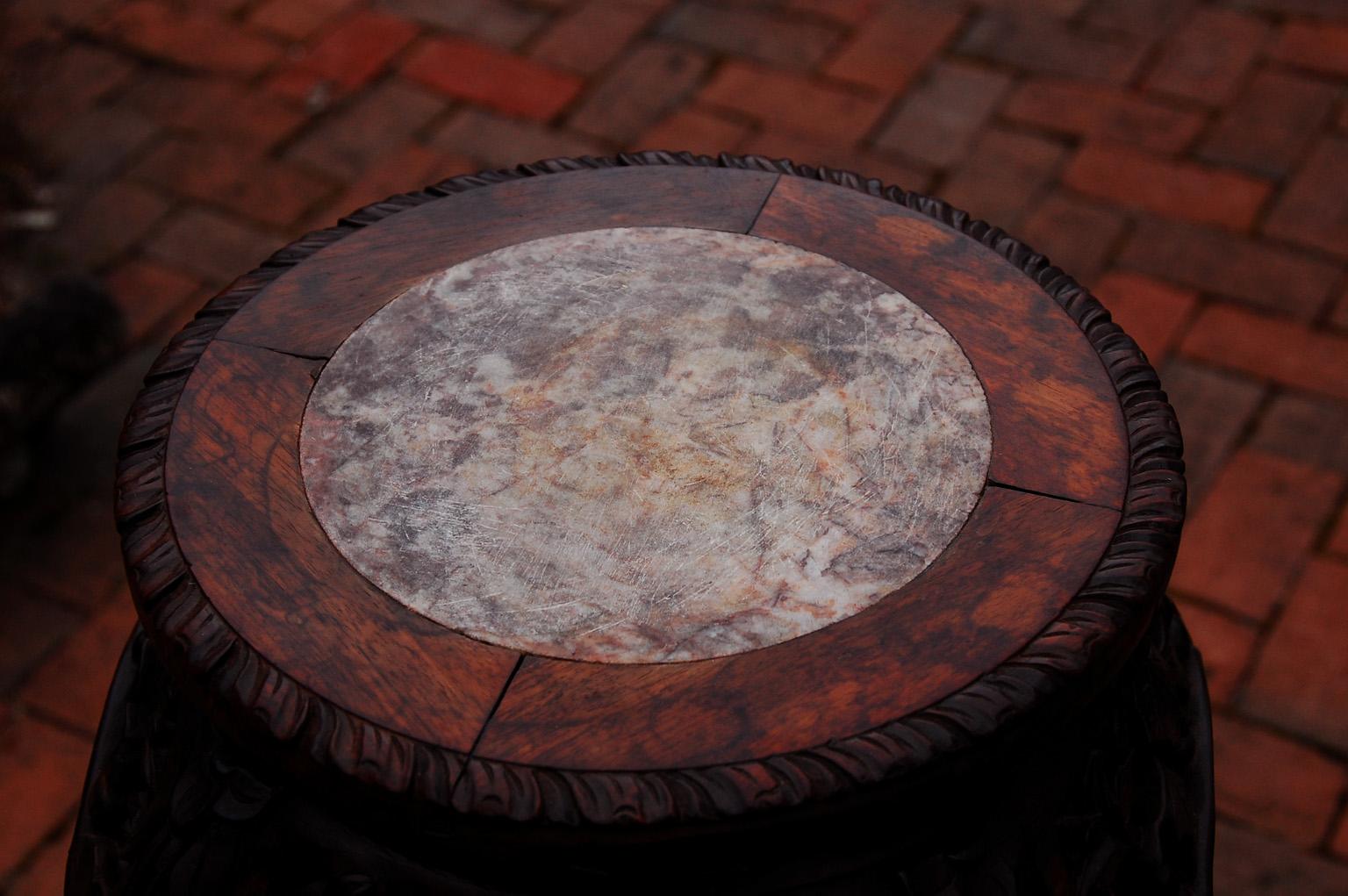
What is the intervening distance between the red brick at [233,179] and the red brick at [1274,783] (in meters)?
1.85

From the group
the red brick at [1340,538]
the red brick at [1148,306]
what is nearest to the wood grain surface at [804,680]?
the red brick at [1340,538]

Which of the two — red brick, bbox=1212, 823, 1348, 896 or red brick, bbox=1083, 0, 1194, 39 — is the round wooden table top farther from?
red brick, bbox=1083, 0, 1194, 39

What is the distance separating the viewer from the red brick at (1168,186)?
2.56m

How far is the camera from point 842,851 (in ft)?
3.17

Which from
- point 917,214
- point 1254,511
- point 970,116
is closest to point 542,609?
point 917,214

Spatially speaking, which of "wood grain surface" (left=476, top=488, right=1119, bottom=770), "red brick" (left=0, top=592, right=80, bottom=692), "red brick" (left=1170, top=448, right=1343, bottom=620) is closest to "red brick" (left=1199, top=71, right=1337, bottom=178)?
"red brick" (left=1170, top=448, right=1343, bottom=620)

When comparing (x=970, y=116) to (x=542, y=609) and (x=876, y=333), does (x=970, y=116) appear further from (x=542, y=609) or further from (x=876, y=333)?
(x=542, y=609)

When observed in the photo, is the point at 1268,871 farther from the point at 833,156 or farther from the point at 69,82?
the point at 69,82

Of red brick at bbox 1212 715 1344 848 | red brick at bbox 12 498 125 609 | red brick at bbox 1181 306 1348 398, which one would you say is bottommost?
red brick at bbox 12 498 125 609

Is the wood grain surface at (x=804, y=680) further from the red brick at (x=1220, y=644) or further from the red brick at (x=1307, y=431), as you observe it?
the red brick at (x=1307, y=431)

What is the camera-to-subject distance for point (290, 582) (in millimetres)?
998

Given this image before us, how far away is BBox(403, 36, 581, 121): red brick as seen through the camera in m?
2.86

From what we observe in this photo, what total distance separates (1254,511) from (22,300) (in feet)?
6.49

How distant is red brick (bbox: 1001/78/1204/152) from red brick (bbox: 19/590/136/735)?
1908 mm
